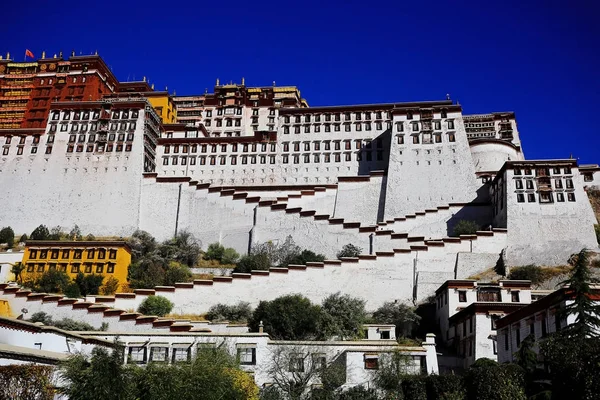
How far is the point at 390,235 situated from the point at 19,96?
169 feet

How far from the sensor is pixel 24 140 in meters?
65.8

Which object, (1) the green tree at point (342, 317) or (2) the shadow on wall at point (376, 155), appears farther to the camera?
(2) the shadow on wall at point (376, 155)

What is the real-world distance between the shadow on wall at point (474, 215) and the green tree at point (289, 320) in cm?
1969

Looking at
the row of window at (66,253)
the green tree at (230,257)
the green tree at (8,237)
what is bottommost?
the row of window at (66,253)

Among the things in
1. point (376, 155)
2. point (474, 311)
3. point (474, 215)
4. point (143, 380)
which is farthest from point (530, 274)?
point (143, 380)

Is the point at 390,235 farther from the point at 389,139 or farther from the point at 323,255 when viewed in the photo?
the point at 389,139

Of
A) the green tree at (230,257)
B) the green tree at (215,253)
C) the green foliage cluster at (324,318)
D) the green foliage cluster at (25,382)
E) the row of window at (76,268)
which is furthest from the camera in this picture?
the green tree at (215,253)

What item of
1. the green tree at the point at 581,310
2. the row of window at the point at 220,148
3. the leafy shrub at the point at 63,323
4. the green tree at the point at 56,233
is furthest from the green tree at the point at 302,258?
the green tree at the point at 581,310

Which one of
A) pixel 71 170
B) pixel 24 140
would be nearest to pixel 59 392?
pixel 71 170

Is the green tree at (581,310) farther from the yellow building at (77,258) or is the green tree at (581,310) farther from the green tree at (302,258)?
the yellow building at (77,258)

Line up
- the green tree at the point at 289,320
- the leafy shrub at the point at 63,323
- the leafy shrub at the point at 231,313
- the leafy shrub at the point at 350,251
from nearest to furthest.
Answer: the green tree at the point at 289,320 < the leafy shrub at the point at 63,323 < the leafy shrub at the point at 231,313 < the leafy shrub at the point at 350,251

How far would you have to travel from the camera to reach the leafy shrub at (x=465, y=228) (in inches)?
1937

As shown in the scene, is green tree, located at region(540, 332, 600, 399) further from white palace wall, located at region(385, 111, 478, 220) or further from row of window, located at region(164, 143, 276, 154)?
row of window, located at region(164, 143, 276, 154)

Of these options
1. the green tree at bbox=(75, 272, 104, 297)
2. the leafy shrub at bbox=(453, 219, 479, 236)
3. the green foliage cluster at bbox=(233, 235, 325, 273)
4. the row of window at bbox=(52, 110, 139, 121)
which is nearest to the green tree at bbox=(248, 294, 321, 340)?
the green foliage cluster at bbox=(233, 235, 325, 273)
